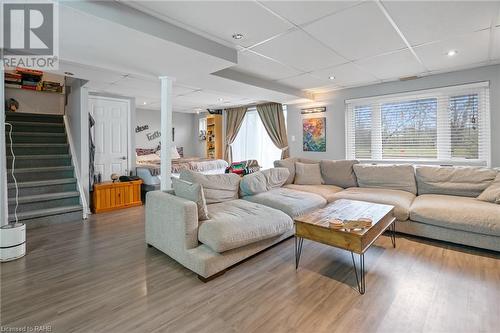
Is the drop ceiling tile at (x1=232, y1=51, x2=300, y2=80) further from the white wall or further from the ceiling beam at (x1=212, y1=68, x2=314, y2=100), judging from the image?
the white wall

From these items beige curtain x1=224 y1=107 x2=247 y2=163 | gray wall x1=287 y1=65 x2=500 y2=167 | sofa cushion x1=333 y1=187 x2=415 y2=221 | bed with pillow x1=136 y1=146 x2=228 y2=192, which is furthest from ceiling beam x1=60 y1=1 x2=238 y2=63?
beige curtain x1=224 y1=107 x2=247 y2=163

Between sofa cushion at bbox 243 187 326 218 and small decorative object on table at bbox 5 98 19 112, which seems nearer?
sofa cushion at bbox 243 187 326 218

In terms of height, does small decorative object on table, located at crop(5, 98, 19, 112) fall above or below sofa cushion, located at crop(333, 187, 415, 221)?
above

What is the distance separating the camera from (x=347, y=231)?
2180 millimetres

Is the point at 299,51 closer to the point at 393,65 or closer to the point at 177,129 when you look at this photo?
the point at 393,65

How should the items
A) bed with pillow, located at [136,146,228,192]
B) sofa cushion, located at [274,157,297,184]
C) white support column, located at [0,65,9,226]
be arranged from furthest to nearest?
1. bed with pillow, located at [136,146,228,192]
2. sofa cushion, located at [274,157,297,184]
3. white support column, located at [0,65,9,226]

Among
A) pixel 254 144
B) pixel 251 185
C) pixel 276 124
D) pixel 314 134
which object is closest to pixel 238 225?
pixel 251 185

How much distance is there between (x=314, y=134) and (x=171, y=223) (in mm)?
4171

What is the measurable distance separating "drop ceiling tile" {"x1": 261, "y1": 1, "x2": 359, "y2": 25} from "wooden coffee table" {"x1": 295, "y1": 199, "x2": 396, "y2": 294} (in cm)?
193

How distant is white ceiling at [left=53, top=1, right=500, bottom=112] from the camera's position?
221 centimetres

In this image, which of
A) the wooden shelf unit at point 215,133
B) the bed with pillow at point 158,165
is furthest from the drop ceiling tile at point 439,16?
the wooden shelf unit at point 215,133

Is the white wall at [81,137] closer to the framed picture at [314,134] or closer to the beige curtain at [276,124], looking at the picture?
the beige curtain at [276,124]

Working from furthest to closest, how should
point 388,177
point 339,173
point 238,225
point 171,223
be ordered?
point 339,173, point 388,177, point 171,223, point 238,225

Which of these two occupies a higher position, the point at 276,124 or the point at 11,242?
the point at 276,124
